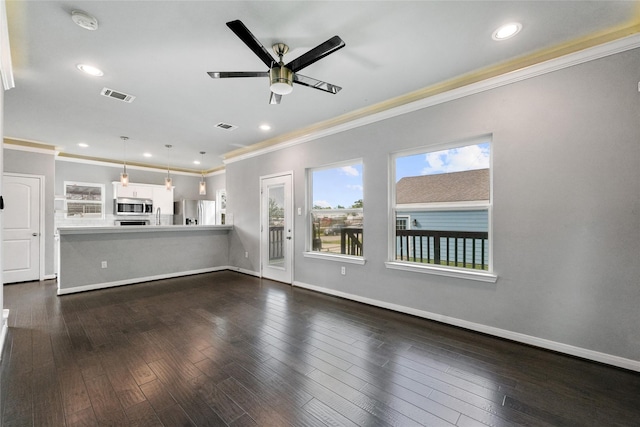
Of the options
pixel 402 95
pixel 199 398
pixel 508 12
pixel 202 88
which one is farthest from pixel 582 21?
pixel 199 398

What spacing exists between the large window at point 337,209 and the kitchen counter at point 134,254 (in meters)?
2.54

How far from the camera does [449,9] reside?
198 cm

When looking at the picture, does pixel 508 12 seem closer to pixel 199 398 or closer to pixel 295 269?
pixel 199 398

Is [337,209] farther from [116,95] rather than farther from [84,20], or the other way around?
[84,20]

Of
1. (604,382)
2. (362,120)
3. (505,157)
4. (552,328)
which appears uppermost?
(362,120)

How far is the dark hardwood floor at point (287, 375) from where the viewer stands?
5.58 ft

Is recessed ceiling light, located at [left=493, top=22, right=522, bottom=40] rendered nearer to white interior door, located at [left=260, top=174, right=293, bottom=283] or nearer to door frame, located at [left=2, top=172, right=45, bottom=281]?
white interior door, located at [left=260, top=174, right=293, bottom=283]

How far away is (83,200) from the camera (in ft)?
21.3

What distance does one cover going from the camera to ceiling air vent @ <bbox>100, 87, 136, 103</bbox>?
3.20 m

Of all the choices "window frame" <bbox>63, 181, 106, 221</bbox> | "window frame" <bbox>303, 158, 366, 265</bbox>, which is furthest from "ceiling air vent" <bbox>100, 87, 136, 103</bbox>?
"window frame" <bbox>63, 181, 106, 221</bbox>

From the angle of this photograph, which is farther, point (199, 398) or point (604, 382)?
point (604, 382)

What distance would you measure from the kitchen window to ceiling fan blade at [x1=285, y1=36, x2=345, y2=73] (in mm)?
6833

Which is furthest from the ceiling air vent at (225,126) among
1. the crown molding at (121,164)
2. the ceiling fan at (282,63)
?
the crown molding at (121,164)

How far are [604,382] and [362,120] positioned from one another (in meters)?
3.46
